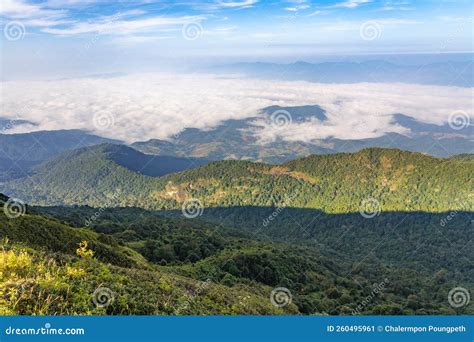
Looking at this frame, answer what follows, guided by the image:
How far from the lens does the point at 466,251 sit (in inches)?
7485

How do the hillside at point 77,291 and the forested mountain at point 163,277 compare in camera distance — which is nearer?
the hillside at point 77,291

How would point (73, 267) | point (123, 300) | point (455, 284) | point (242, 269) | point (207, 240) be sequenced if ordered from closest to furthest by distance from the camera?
point (123, 300), point (73, 267), point (242, 269), point (207, 240), point (455, 284)

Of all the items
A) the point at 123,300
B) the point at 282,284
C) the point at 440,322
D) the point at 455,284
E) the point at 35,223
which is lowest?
the point at 455,284

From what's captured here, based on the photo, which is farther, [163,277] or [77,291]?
[163,277]

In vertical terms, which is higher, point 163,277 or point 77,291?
point 77,291

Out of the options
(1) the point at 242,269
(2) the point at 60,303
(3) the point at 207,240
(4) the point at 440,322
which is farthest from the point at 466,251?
(2) the point at 60,303

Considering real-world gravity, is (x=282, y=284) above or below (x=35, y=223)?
below

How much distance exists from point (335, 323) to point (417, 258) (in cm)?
18078

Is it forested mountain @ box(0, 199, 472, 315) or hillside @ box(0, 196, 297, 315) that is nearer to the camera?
hillside @ box(0, 196, 297, 315)

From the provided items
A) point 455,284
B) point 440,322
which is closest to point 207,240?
point 440,322

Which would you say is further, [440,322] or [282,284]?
[282,284]

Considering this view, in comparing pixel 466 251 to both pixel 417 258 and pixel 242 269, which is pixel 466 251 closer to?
pixel 417 258

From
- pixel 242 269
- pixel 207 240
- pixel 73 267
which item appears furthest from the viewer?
pixel 207 240

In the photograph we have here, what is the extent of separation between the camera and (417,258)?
601ft
